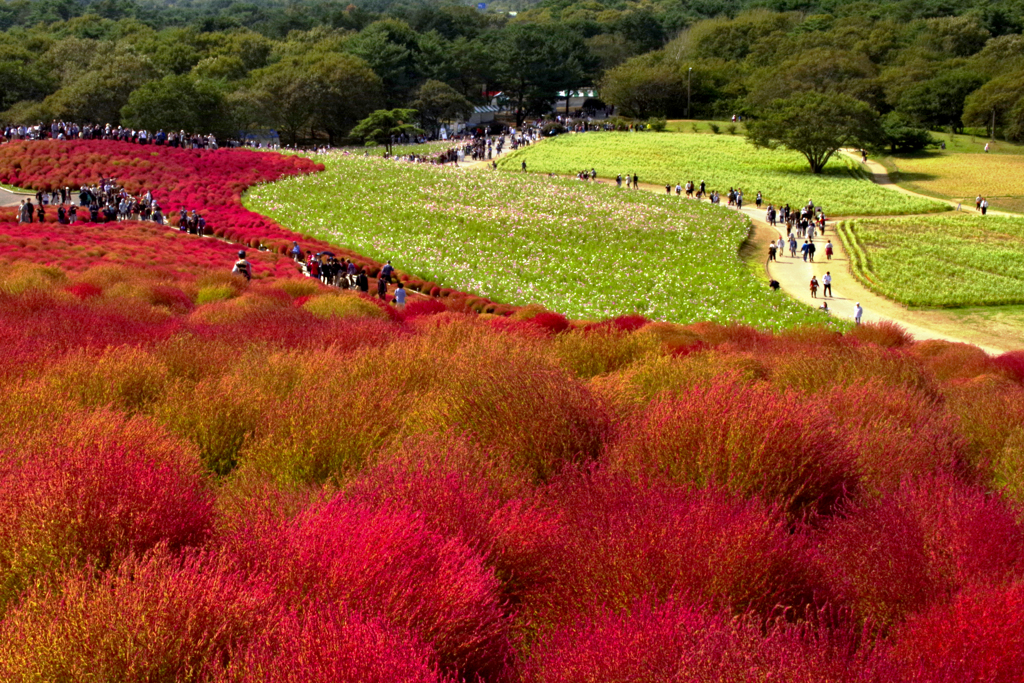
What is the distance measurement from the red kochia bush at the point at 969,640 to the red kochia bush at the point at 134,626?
10.8ft

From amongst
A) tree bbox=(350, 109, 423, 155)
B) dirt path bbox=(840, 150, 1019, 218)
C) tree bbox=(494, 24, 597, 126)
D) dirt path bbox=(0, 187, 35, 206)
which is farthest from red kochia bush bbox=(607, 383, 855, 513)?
tree bbox=(494, 24, 597, 126)

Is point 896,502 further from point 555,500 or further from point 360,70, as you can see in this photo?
point 360,70

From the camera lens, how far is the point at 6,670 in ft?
13.1

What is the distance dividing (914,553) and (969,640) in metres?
1.14

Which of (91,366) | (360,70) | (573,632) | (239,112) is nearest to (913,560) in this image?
(573,632)

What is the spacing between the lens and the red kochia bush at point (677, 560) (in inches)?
199

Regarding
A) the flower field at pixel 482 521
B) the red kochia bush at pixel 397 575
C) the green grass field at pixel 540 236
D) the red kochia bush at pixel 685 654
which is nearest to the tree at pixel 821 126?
the green grass field at pixel 540 236

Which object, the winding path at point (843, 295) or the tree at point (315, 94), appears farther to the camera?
the tree at point (315, 94)

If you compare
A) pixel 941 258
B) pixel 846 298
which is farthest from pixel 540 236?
pixel 941 258

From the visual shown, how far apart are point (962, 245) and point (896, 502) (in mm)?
40347

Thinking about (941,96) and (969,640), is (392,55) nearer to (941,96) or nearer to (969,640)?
(941,96)

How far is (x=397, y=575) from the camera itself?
483cm

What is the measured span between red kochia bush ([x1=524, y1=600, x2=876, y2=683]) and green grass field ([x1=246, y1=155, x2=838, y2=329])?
22983 millimetres

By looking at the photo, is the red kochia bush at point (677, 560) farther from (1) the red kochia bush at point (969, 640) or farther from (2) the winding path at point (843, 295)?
(2) the winding path at point (843, 295)
